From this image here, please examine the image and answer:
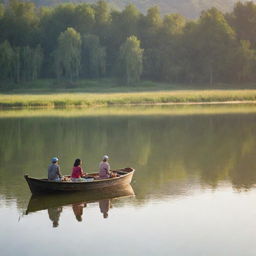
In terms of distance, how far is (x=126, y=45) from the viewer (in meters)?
82.4

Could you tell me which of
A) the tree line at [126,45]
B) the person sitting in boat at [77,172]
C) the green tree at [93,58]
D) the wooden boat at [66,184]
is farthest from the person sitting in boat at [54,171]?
the green tree at [93,58]

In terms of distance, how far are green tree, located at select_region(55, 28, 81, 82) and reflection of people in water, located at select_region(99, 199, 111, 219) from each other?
65479mm

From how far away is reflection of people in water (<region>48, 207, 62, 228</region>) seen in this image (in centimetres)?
1573

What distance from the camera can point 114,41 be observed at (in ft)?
321

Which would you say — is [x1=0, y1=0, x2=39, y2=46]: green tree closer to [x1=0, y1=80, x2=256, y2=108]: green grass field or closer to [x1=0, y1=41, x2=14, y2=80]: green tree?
[x1=0, y1=41, x2=14, y2=80]: green tree

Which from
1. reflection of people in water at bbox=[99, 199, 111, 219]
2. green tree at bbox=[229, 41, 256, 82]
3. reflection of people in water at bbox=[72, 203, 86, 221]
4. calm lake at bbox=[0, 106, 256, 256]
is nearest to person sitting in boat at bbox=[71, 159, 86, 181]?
calm lake at bbox=[0, 106, 256, 256]

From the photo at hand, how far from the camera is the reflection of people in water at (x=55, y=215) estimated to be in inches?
619

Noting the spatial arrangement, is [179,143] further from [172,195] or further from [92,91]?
[92,91]

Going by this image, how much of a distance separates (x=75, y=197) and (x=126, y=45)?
65078 mm

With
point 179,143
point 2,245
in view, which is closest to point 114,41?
point 179,143

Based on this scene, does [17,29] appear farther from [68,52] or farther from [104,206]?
[104,206]

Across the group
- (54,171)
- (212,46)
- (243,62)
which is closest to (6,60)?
(212,46)

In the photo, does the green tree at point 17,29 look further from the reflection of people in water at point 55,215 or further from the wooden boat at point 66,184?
the reflection of people in water at point 55,215

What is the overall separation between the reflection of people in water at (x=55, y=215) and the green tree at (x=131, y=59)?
65571mm
